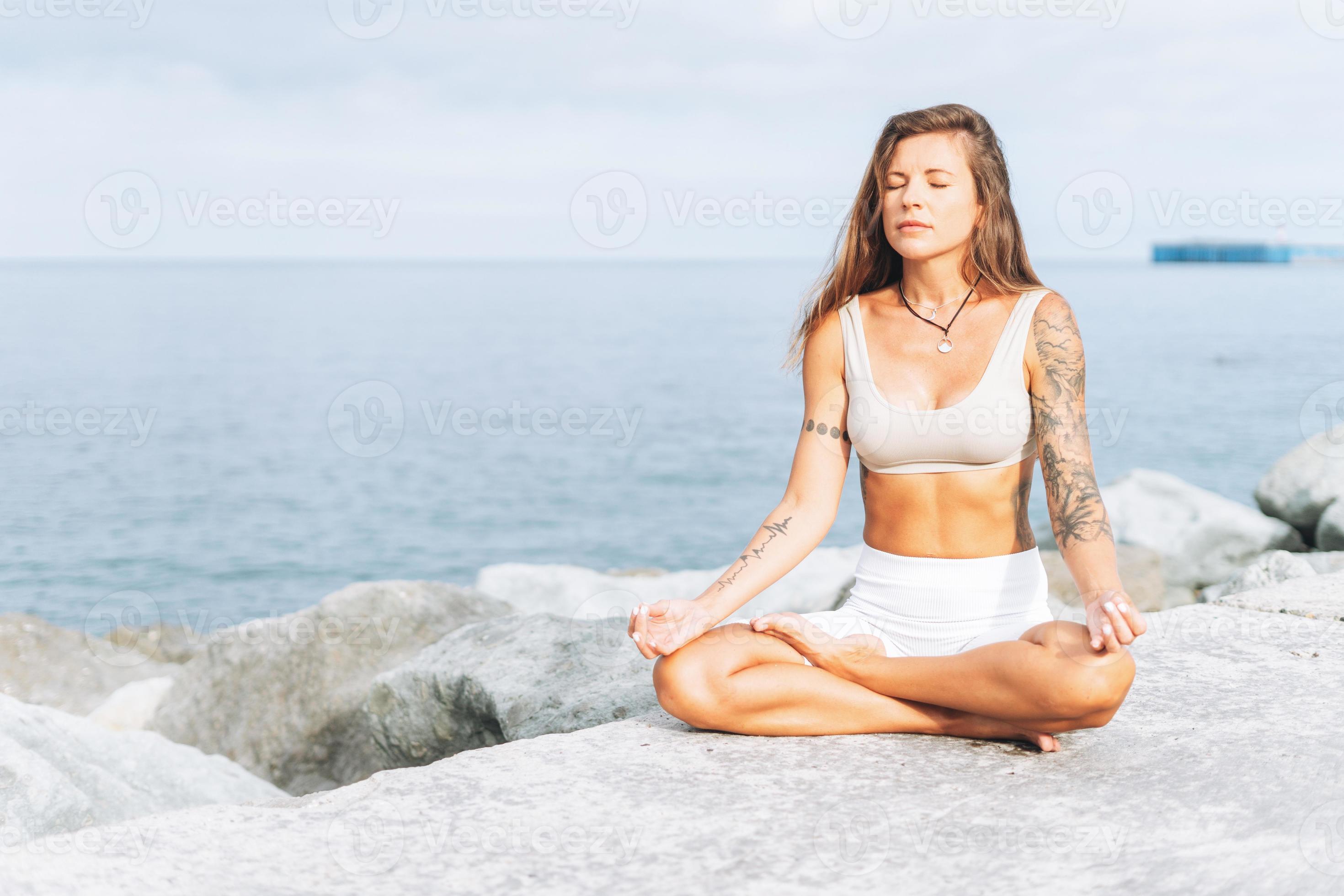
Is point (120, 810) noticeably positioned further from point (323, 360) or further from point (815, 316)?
point (323, 360)

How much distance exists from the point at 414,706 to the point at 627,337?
4408 centimetres

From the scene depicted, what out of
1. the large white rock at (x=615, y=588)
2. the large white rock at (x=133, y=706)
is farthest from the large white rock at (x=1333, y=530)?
the large white rock at (x=133, y=706)

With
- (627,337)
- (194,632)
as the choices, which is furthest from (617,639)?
(627,337)

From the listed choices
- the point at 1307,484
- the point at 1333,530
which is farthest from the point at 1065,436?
the point at 1307,484

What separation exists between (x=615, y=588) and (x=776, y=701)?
21.0 ft

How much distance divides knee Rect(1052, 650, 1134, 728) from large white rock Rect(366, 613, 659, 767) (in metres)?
1.58

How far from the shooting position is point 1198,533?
9969 mm

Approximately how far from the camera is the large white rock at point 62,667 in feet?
28.1

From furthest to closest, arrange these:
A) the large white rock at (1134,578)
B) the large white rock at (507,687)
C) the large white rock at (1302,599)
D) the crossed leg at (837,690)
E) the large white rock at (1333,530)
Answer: the large white rock at (1333,530)
the large white rock at (1134,578)
the large white rock at (1302,599)
the large white rock at (507,687)
the crossed leg at (837,690)

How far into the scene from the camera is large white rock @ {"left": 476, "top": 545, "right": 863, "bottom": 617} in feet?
30.8

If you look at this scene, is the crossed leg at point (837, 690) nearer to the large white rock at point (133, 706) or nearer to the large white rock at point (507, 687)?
the large white rock at point (507, 687)

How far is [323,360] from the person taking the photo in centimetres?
3894
